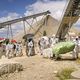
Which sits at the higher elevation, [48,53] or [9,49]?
[9,49]

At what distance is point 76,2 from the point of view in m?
31.1

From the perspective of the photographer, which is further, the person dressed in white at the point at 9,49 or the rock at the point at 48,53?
the person dressed in white at the point at 9,49

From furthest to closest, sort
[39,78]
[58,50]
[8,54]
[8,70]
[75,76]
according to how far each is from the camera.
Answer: [8,54] → [58,50] → [8,70] → [39,78] → [75,76]

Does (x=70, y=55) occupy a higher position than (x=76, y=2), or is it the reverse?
(x=76, y=2)

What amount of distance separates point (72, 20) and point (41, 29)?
70.0 ft

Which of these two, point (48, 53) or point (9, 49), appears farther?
point (9, 49)

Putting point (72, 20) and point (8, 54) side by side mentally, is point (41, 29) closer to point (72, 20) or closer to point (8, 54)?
point (72, 20)

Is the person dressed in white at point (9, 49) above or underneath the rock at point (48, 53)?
above

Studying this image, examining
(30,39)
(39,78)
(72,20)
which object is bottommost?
(39,78)

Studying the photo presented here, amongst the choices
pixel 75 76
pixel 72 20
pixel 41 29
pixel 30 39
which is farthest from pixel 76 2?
pixel 41 29

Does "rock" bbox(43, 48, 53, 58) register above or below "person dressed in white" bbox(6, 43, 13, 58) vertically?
below

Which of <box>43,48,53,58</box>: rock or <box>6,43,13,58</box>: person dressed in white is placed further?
<box>6,43,13,58</box>: person dressed in white

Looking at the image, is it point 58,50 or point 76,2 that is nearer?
point 58,50

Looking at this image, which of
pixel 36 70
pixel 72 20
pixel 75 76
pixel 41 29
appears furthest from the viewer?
pixel 41 29
